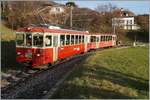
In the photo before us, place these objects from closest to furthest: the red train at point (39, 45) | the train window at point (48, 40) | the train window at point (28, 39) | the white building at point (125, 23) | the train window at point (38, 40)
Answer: the red train at point (39, 45)
the train window at point (38, 40)
the train window at point (28, 39)
the train window at point (48, 40)
the white building at point (125, 23)

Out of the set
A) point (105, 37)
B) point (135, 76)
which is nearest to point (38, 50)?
point (135, 76)

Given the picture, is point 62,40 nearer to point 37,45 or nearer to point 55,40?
point 55,40

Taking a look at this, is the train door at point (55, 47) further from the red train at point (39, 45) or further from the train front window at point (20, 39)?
the train front window at point (20, 39)

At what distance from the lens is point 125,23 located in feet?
349

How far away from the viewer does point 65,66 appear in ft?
68.8

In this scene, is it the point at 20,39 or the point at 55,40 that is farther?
the point at 55,40

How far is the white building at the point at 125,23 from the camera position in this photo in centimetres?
8718

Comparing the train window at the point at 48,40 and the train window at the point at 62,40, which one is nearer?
the train window at the point at 48,40

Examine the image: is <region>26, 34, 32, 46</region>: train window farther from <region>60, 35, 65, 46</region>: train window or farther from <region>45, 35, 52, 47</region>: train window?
<region>60, 35, 65, 46</region>: train window

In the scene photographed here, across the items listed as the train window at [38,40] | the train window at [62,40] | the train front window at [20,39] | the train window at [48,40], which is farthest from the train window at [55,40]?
the train front window at [20,39]

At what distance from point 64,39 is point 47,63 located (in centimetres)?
335

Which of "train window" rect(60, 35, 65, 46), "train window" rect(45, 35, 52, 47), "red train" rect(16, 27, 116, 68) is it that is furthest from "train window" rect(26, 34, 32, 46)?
"train window" rect(60, 35, 65, 46)

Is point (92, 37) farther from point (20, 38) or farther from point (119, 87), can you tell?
point (119, 87)

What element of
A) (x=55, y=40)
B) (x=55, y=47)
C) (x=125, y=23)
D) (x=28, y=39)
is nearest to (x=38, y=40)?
(x=28, y=39)
